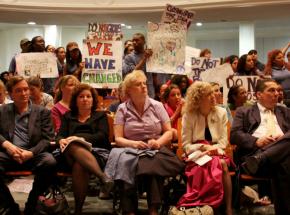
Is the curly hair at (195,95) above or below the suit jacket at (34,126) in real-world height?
above

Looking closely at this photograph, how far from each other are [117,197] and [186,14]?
2.77 metres

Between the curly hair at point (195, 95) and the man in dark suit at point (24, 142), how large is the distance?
121cm

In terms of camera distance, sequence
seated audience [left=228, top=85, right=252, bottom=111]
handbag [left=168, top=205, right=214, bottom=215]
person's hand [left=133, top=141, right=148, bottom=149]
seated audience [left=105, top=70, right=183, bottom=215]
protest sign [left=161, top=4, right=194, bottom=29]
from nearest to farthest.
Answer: handbag [left=168, top=205, right=214, bottom=215] < seated audience [left=105, top=70, right=183, bottom=215] < person's hand [left=133, top=141, right=148, bottom=149] < seated audience [left=228, top=85, right=252, bottom=111] < protest sign [left=161, top=4, right=194, bottom=29]

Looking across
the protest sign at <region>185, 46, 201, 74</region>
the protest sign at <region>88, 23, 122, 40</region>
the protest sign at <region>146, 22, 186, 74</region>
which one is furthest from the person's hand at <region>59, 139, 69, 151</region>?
the protest sign at <region>185, 46, 201, 74</region>

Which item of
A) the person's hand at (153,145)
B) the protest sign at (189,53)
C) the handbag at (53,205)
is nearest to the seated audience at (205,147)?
the person's hand at (153,145)

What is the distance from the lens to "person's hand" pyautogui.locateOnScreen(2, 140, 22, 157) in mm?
3943

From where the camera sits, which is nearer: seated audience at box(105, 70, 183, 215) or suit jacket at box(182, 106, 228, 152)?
seated audience at box(105, 70, 183, 215)

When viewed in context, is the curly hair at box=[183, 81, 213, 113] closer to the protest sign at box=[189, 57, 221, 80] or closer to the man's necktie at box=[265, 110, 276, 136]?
the man's necktie at box=[265, 110, 276, 136]

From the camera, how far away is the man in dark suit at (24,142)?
3959 mm

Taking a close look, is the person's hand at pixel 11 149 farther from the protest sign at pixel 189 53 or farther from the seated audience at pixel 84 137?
the protest sign at pixel 189 53

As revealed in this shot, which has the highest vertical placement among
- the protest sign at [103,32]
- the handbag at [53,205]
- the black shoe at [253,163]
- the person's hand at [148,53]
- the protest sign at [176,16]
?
the protest sign at [176,16]

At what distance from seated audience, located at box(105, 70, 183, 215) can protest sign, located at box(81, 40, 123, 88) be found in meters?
1.61

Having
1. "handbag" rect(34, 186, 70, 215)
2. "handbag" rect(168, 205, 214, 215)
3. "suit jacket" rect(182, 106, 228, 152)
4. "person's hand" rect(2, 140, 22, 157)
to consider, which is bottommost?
"handbag" rect(34, 186, 70, 215)

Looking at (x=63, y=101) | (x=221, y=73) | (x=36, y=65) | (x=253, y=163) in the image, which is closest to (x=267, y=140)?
(x=253, y=163)
